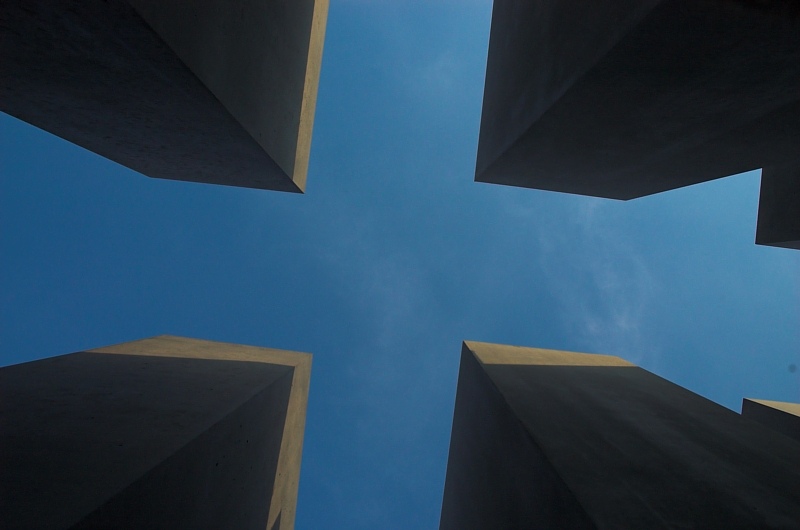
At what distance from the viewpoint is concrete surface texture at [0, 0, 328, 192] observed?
10.3 feet

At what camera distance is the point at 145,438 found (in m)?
3.79

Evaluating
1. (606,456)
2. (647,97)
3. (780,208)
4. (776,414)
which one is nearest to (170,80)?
(647,97)

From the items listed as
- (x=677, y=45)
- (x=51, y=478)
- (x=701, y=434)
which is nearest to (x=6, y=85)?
(x=51, y=478)

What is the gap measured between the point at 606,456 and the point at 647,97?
11.3ft

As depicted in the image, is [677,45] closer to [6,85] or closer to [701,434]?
[701,434]

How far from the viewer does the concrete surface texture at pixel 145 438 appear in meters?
2.87

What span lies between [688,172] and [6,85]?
27.1 feet

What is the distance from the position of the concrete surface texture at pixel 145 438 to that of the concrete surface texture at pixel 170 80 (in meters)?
2.90

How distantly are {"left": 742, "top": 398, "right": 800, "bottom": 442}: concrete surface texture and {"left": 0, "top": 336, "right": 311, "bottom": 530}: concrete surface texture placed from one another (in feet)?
30.2

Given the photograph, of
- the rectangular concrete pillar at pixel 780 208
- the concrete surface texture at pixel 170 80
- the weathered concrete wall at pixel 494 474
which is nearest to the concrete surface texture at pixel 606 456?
the weathered concrete wall at pixel 494 474

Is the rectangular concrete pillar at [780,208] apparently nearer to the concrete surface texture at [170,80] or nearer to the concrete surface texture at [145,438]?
the concrete surface texture at [170,80]

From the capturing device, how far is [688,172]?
655cm

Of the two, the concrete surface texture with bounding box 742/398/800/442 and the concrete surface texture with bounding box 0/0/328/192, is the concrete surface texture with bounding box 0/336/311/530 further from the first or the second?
the concrete surface texture with bounding box 742/398/800/442

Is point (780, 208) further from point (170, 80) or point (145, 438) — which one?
point (145, 438)
